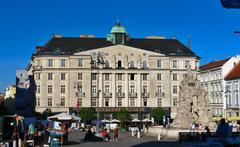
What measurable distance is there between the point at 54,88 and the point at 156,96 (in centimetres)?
1879

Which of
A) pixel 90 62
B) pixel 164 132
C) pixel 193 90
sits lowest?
pixel 164 132

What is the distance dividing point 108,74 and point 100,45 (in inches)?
238

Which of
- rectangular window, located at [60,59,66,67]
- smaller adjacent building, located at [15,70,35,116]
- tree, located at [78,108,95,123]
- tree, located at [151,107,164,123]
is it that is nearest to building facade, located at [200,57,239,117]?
tree, located at [151,107,164,123]

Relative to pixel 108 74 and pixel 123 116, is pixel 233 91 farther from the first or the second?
pixel 108 74

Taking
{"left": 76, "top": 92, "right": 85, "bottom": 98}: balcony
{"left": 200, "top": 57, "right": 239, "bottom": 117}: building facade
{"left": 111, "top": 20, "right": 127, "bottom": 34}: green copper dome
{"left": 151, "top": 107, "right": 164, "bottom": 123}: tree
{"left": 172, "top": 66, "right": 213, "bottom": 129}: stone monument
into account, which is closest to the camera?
A: {"left": 172, "top": 66, "right": 213, "bottom": 129}: stone monument

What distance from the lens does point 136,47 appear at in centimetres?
8981

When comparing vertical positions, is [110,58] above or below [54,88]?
above

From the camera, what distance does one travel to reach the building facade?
283 ft

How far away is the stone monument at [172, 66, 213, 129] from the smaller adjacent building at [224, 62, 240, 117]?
35.2m

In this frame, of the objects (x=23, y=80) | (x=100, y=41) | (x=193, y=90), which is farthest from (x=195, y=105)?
(x=23, y=80)

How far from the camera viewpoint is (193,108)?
45156 millimetres

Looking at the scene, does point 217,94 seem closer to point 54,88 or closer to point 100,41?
point 100,41

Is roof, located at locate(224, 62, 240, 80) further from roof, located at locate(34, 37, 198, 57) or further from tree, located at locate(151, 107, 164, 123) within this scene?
tree, located at locate(151, 107, 164, 123)

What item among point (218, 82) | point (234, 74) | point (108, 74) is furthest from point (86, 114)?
point (234, 74)
